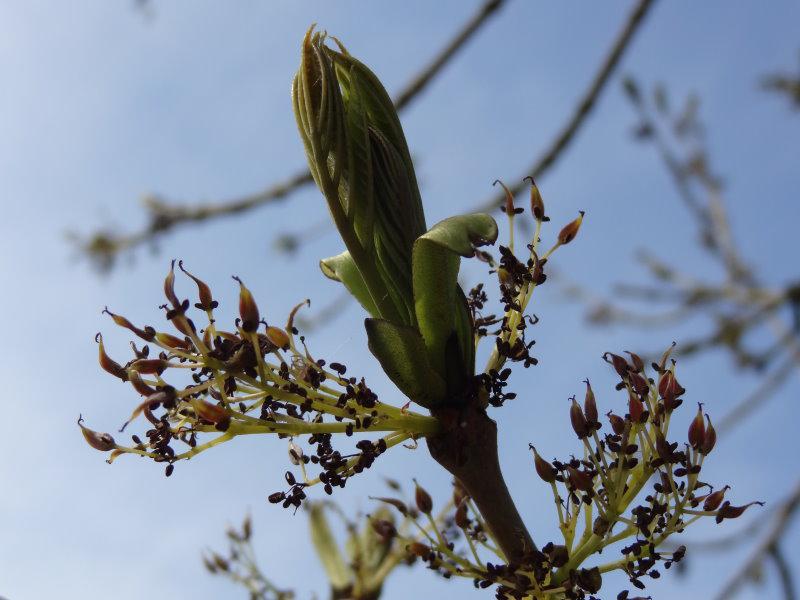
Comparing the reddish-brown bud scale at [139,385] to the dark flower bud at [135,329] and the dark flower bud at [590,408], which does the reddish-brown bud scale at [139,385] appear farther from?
the dark flower bud at [590,408]

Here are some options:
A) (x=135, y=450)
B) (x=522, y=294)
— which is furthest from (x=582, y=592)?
(x=135, y=450)

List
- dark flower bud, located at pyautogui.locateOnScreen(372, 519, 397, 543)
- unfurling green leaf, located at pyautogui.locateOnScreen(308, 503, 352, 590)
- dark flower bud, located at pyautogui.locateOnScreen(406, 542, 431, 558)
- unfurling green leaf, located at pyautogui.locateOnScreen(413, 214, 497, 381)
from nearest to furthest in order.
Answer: unfurling green leaf, located at pyautogui.locateOnScreen(413, 214, 497, 381)
dark flower bud, located at pyautogui.locateOnScreen(406, 542, 431, 558)
dark flower bud, located at pyautogui.locateOnScreen(372, 519, 397, 543)
unfurling green leaf, located at pyautogui.locateOnScreen(308, 503, 352, 590)

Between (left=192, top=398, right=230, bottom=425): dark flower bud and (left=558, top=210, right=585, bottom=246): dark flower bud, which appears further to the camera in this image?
(left=558, top=210, right=585, bottom=246): dark flower bud

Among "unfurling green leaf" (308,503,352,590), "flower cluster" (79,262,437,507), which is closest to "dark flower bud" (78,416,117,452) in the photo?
"flower cluster" (79,262,437,507)

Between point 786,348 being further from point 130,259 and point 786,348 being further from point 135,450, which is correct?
point 135,450

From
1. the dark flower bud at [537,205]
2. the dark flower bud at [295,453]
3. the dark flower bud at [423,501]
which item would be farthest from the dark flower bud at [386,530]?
the dark flower bud at [537,205]

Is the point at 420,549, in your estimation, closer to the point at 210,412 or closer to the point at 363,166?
the point at 210,412

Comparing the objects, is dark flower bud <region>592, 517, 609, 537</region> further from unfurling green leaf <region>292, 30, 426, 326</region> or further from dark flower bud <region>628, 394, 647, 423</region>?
unfurling green leaf <region>292, 30, 426, 326</region>
